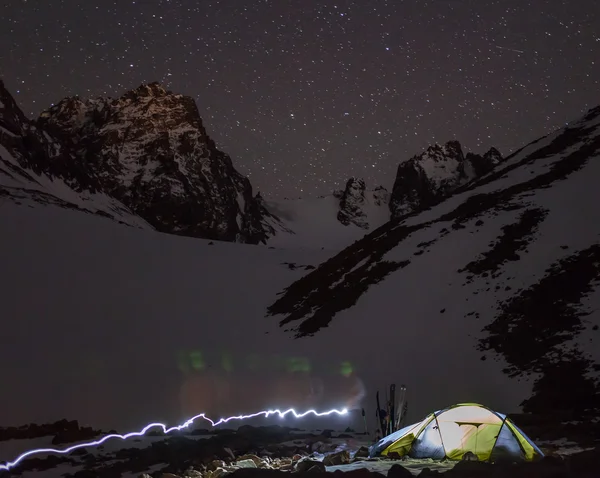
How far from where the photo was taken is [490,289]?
31688mm

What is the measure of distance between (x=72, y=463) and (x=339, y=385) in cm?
1523

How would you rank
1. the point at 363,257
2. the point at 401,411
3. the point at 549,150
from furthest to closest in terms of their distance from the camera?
the point at 549,150, the point at 363,257, the point at 401,411

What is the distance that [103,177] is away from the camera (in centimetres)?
12631

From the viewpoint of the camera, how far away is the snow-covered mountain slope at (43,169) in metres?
79.7

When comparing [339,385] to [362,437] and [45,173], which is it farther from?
[45,173]

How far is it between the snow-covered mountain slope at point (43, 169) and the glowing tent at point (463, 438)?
6687 centimetres

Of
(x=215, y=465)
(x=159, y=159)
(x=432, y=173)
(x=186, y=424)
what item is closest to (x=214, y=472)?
(x=215, y=465)

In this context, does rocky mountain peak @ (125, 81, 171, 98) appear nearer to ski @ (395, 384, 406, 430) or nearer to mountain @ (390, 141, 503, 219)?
mountain @ (390, 141, 503, 219)

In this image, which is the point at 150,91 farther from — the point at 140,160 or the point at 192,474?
the point at 192,474

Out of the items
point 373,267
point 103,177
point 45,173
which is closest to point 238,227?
point 103,177

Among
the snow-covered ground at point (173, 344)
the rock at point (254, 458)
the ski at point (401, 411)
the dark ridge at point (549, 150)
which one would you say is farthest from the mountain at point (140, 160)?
the rock at point (254, 458)

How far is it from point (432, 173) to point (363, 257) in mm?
132800

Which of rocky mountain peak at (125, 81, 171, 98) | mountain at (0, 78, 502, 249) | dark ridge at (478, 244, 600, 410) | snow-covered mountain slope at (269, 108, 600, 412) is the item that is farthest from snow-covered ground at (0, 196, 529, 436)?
rocky mountain peak at (125, 81, 171, 98)

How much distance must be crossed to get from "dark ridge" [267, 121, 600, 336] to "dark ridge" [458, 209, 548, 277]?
12.2ft
